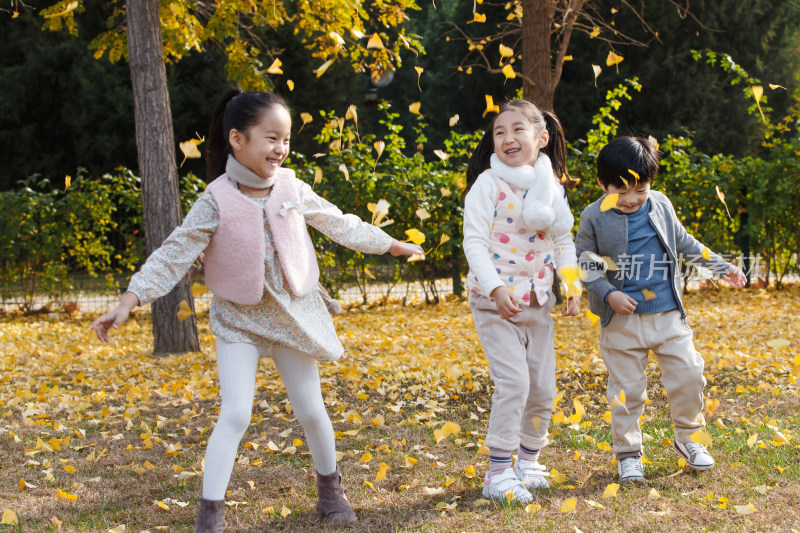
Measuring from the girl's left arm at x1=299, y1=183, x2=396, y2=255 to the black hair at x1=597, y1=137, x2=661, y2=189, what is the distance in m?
1.00

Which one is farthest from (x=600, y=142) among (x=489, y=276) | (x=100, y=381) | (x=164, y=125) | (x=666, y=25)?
(x=666, y=25)

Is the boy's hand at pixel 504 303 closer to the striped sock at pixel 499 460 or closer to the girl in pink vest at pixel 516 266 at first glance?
the girl in pink vest at pixel 516 266

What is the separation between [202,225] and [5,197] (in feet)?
27.8

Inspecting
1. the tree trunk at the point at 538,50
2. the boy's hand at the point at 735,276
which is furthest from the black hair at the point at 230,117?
the tree trunk at the point at 538,50

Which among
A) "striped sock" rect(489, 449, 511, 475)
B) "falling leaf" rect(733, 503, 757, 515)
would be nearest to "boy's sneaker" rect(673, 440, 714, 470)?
"falling leaf" rect(733, 503, 757, 515)

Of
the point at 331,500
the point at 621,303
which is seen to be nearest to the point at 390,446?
the point at 331,500

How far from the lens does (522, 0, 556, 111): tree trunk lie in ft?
25.3

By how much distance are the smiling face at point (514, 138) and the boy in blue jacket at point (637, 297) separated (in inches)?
14.3

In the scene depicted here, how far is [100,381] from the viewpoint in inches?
220

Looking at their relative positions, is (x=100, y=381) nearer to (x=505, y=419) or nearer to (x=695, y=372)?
(x=505, y=419)

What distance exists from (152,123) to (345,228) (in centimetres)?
406

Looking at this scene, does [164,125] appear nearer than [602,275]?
No

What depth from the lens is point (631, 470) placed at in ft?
10.4

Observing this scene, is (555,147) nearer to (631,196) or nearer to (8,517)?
(631,196)
